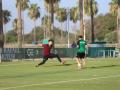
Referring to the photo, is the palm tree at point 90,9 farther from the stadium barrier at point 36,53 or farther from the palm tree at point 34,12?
the palm tree at point 34,12

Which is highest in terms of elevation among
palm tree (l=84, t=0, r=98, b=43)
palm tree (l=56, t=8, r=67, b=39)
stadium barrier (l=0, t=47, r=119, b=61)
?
palm tree (l=56, t=8, r=67, b=39)

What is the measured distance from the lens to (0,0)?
41.2 meters

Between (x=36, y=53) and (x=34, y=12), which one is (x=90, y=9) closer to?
(x=36, y=53)

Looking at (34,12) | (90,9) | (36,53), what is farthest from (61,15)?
(36,53)

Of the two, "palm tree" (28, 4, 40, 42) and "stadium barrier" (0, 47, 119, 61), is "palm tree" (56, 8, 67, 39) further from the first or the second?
"stadium barrier" (0, 47, 119, 61)

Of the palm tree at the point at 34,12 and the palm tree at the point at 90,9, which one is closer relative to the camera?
the palm tree at the point at 90,9

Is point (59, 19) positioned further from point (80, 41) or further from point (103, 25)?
point (80, 41)

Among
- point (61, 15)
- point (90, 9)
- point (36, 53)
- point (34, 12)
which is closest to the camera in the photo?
point (36, 53)

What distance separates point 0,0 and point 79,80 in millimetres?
23755

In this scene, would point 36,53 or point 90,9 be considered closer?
point 36,53

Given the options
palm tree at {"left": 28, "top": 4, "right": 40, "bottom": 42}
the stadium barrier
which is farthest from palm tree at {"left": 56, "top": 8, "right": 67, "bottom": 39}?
the stadium barrier

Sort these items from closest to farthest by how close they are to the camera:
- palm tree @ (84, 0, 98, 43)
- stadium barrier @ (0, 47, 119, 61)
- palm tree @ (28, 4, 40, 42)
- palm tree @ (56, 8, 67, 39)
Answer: stadium barrier @ (0, 47, 119, 61) → palm tree @ (84, 0, 98, 43) → palm tree @ (28, 4, 40, 42) → palm tree @ (56, 8, 67, 39)

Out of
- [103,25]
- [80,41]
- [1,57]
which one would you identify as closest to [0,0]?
[1,57]

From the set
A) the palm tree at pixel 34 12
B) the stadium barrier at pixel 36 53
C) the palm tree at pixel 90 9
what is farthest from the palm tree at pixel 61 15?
the stadium barrier at pixel 36 53
